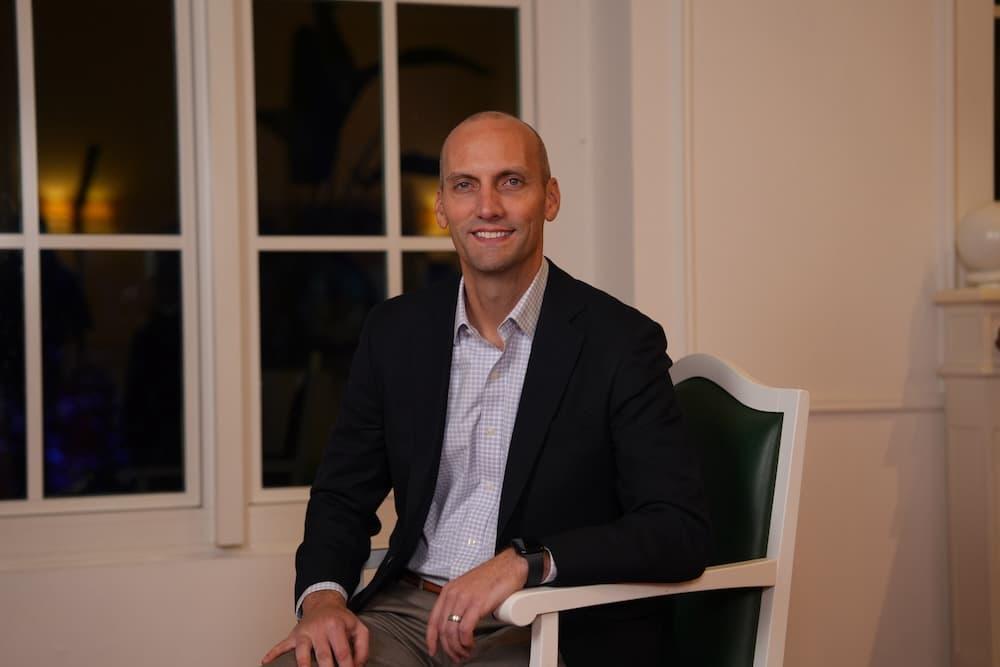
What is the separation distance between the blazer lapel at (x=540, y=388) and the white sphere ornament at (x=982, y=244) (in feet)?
4.70

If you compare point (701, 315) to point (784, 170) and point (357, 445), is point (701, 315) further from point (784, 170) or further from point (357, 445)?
point (357, 445)

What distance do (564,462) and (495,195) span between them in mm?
490

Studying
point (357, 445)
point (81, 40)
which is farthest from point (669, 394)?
point (81, 40)

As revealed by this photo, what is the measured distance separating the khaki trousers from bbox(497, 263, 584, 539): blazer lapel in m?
0.18

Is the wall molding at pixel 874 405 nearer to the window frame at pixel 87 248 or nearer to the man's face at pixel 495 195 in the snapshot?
the man's face at pixel 495 195

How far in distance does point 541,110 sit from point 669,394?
141cm

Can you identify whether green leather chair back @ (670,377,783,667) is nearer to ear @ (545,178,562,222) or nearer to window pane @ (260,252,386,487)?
ear @ (545,178,562,222)

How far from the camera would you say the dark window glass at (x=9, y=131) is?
2.75m

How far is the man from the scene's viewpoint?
173 centimetres

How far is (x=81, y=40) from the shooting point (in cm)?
281

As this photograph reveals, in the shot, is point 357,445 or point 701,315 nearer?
point 357,445

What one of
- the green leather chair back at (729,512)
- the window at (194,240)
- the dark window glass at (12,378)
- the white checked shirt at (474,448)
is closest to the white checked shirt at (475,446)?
the white checked shirt at (474,448)

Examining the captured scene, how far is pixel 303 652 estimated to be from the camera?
169 cm

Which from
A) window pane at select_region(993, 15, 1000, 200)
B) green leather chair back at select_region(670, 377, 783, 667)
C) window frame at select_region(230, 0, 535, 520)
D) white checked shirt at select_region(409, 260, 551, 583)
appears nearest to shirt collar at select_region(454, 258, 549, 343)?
white checked shirt at select_region(409, 260, 551, 583)
